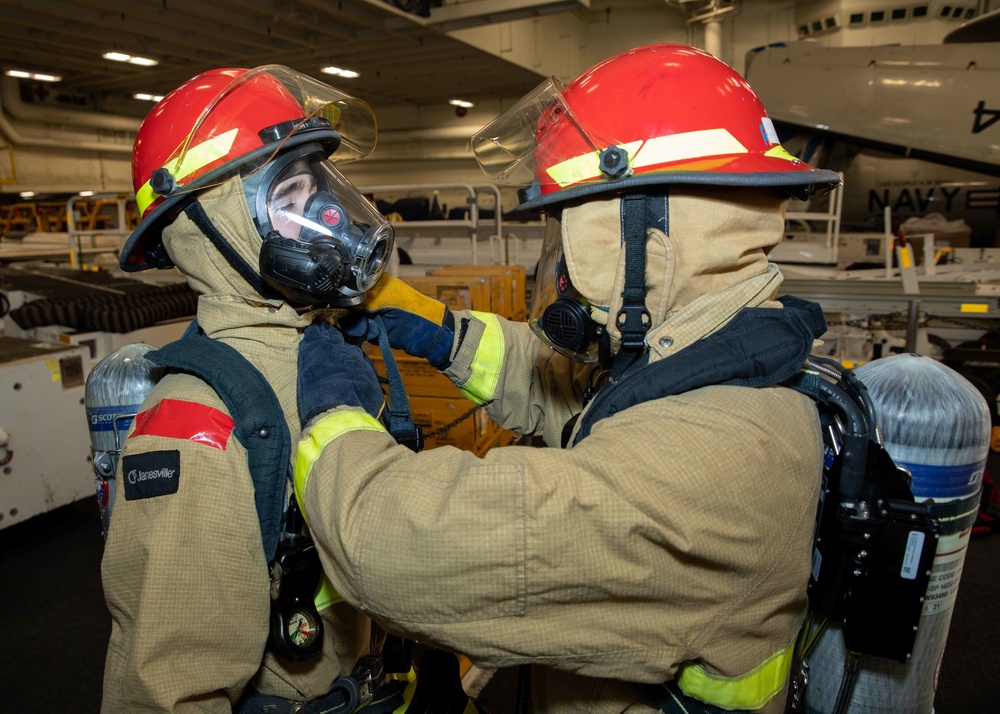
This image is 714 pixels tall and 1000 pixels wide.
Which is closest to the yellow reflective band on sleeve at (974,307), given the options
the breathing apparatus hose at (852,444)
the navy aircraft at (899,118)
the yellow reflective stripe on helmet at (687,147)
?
the navy aircraft at (899,118)

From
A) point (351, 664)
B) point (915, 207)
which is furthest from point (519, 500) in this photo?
point (915, 207)

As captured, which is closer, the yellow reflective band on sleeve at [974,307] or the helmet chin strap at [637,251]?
the helmet chin strap at [637,251]

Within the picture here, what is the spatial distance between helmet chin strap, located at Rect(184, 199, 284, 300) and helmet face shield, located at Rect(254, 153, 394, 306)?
0.07 meters

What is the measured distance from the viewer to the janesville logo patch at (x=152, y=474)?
1.20m

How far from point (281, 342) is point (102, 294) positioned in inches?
194

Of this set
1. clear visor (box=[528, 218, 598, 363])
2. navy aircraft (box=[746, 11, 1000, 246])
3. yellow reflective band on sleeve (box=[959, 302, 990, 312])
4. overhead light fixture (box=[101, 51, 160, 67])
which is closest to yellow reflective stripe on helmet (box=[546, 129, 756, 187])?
clear visor (box=[528, 218, 598, 363])

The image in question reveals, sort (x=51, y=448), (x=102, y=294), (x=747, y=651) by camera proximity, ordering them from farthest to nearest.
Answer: (x=102, y=294)
(x=51, y=448)
(x=747, y=651)

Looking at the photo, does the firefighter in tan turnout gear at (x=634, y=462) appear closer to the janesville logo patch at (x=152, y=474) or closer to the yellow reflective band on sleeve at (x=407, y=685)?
the janesville logo patch at (x=152, y=474)

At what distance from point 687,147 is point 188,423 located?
1.18m

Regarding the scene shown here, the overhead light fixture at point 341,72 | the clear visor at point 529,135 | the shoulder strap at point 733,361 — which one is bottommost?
the shoulder strap at point 733,361

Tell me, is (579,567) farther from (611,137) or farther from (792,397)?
(611,137)

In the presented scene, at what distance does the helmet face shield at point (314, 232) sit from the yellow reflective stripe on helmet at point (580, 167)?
0.48 metres

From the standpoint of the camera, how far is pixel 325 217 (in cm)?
153

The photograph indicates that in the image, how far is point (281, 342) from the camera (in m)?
1.54
